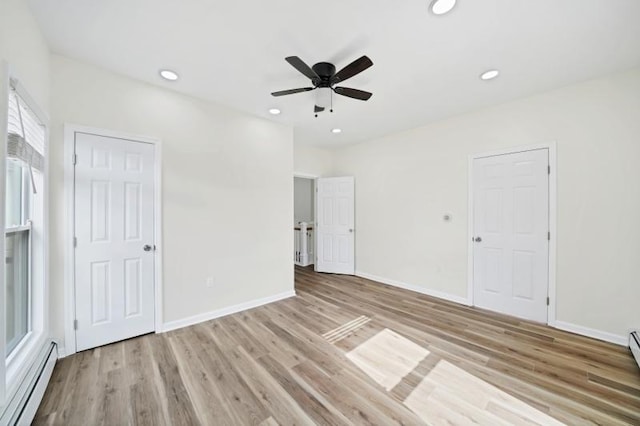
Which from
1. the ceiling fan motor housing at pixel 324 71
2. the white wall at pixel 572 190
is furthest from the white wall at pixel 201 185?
the white wall at pixel 572 190

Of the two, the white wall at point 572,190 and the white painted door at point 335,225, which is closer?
the white wall at point 572,190

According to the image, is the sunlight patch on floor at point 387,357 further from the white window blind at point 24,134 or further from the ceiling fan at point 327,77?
the white window blind at point 24,134

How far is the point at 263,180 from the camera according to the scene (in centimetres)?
355

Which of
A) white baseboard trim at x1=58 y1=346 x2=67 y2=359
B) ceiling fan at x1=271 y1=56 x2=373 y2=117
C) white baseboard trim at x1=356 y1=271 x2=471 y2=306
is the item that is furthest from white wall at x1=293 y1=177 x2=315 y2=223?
white baseboard trim at x1=58 y1=346 x2=67 y2=359

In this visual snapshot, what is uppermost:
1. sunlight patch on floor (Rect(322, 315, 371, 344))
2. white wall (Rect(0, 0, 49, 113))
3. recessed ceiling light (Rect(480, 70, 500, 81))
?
recessed ceiling light (Rect(480, 70, 500, 81))

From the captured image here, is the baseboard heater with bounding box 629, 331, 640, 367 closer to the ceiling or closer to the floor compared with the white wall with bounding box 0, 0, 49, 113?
closer to the floor

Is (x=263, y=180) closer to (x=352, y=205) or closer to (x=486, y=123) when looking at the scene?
(x=352, y=205)

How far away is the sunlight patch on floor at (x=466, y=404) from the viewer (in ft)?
5.10

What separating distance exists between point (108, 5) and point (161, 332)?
296 cm

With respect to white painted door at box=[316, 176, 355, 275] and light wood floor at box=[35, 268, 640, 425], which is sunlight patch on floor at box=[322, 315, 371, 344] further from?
white painted door at box=[316, 176, 355, 275]

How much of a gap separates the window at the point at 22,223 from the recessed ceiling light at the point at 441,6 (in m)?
2.78

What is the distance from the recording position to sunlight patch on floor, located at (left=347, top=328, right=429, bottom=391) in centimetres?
198

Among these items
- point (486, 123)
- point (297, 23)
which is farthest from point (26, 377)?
point (486, 123)

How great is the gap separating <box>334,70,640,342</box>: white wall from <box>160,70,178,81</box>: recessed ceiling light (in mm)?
3463
